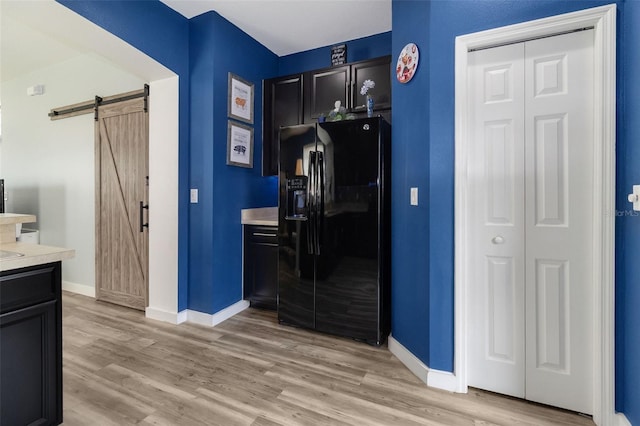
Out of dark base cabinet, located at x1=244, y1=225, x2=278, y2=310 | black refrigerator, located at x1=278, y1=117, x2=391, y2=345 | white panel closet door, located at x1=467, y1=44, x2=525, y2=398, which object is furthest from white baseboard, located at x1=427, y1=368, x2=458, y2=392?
dark base cabinet, located at x1=244, y1=225, x2=278, y2=310

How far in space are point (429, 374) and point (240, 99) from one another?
2902 millimetres

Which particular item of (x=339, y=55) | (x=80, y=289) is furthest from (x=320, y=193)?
(x=80, y=289)

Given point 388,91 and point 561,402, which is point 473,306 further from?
point 388,91

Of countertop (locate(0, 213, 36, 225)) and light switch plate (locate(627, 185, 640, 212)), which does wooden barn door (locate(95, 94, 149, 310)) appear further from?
light switch plate (locate(627, 185, 640, 212))

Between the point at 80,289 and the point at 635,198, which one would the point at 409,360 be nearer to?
the point at 635,198

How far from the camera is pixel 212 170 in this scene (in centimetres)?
268

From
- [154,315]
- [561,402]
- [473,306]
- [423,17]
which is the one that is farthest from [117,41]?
[561,402]

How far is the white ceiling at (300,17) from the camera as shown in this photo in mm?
2527

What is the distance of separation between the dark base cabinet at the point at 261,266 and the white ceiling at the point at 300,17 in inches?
79.6

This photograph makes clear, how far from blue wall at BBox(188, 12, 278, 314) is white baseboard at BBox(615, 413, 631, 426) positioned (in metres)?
2.82

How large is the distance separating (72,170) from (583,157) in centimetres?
→ 498

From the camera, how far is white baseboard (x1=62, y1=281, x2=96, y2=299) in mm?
3491

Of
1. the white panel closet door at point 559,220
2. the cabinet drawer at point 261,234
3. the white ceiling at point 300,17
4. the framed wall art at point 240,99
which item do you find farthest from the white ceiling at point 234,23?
the cabinet drawer at point 261,234

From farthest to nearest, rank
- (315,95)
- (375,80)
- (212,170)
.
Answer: (315,95) < (375,80) < (212,170)
